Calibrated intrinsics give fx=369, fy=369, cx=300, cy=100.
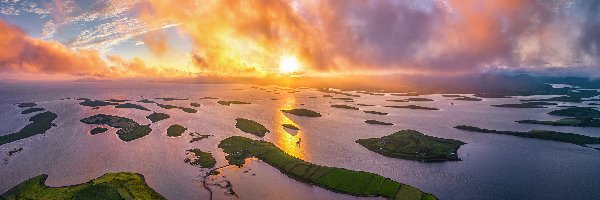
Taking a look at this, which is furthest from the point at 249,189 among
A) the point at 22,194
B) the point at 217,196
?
the point at 22,194

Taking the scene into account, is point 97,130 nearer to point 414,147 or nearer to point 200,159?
point 200,159

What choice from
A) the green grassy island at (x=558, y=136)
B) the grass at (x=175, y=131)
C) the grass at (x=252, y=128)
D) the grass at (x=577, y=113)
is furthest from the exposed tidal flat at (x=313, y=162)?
the grass at (x=577, y=113)

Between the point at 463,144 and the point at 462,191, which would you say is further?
the point at 463,144

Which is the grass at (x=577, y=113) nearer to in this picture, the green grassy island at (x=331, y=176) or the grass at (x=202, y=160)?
the green grassy island at (x=331, y=176)

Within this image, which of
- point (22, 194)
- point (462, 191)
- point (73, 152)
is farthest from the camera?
point (73, 152)

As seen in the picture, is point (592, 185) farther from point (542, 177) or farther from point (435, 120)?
point (435, 120)

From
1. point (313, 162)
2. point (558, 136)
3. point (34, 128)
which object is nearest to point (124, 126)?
point (34, 128)
